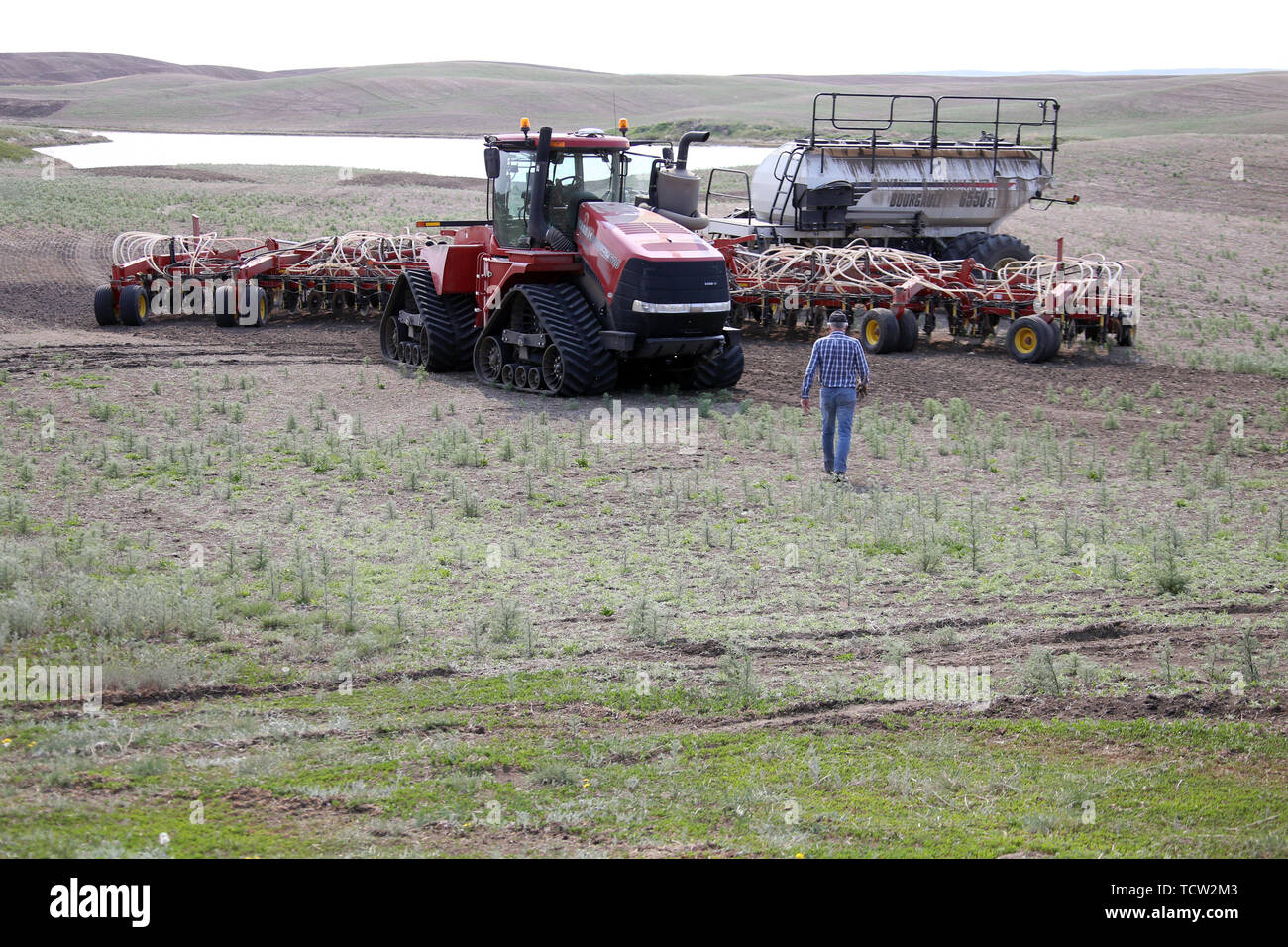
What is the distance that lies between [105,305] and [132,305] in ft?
1.28

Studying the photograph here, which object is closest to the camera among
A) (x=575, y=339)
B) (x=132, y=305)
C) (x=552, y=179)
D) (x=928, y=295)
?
(x=575, y=339)

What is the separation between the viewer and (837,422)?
1210cm

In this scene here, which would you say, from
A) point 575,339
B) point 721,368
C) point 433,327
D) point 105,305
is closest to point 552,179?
point 575,339

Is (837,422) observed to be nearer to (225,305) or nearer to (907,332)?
(907,332)

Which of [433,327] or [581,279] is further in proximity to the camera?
[433,327]

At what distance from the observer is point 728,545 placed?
32.6 feet

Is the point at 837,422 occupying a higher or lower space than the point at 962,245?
lower

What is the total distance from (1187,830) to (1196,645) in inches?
102

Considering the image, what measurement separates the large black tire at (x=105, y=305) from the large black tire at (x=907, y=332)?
12.1 metres

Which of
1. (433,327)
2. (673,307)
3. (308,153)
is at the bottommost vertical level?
(433,327)

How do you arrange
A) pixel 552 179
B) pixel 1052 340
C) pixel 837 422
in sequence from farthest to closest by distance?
pixel 1052 340 → pixel 552 179 → pixel 837 422

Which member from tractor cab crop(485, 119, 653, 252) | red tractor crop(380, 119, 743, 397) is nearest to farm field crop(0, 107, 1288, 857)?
red tractor crop(380, 119, 743, 397)
